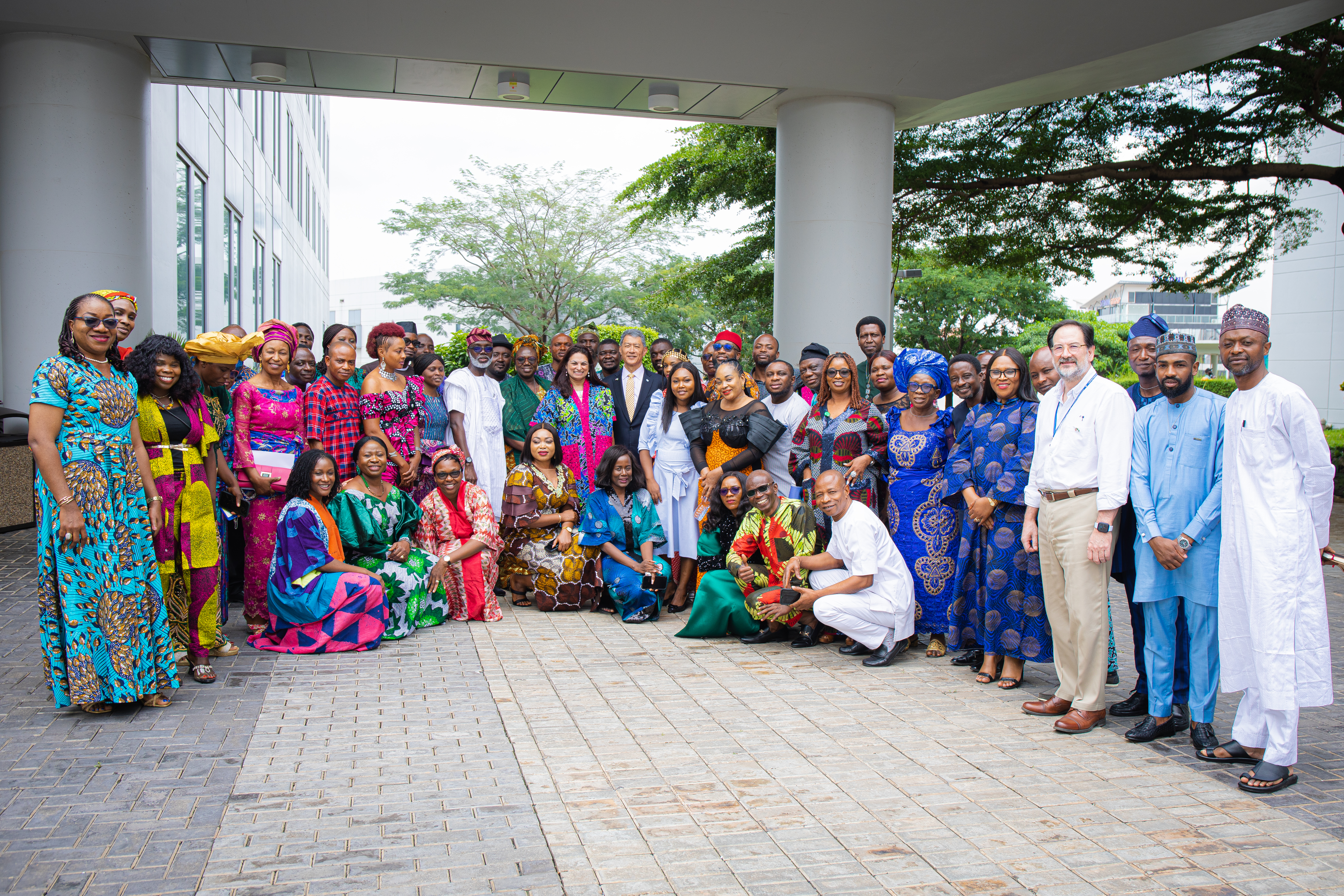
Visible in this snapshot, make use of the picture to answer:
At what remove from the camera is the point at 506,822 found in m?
3.72

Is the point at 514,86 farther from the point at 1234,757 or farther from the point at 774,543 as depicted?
the point at 1234,757

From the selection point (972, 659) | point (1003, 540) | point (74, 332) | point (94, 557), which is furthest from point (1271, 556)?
point (74, 332)

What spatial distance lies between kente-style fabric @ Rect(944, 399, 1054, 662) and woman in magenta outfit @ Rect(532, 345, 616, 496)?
327cm

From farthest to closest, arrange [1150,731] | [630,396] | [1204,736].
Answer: [630,396] < [1150,731] < [1204,736]

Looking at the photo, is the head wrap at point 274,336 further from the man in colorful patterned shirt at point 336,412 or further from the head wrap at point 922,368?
the head wrap at point 922,368

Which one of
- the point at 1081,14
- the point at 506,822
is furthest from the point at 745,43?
the point at 506,822

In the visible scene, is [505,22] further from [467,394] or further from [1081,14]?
[1081,14]

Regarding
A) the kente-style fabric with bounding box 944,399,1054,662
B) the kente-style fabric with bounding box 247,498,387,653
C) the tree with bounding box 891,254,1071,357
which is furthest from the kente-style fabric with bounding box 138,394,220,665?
the tree with bounding box 891,254,1071,357

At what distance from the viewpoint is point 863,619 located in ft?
20.3

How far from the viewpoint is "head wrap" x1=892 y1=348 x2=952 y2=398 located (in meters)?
6.29

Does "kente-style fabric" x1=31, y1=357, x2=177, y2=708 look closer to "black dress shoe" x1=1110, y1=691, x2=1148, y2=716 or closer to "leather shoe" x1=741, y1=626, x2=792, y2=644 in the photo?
"leather shoe" x1=741, y1=626, x2=792, y2=644

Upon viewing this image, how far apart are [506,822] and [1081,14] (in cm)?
857

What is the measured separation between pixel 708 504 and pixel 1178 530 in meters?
3.45

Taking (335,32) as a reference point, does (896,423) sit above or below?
below
